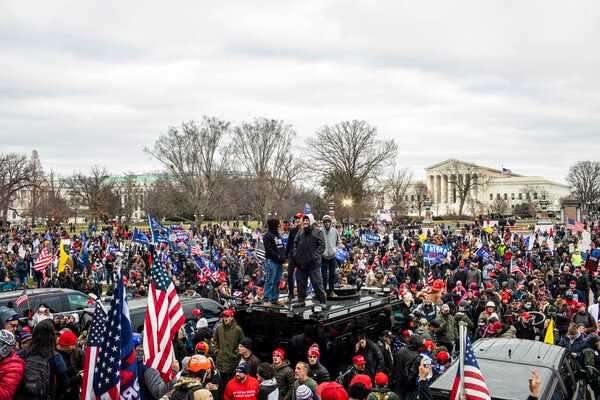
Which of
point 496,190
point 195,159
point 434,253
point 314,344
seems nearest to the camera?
point 314,344

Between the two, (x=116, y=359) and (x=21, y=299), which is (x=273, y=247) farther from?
(x=21, y=299)

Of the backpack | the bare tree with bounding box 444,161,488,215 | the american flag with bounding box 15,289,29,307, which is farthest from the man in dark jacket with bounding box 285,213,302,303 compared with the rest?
the bare tree with bounding box 444,161,488,215

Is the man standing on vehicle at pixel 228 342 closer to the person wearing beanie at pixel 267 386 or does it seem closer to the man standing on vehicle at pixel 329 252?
the person wearing beanie at pixel 267 386

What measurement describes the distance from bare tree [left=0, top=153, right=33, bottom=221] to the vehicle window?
51.6m

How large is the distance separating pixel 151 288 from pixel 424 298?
6246mm

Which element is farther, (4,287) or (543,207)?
(543,207)

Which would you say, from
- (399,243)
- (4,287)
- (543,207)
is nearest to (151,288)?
(4,287)

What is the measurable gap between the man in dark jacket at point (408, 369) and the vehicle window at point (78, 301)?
7.89 m

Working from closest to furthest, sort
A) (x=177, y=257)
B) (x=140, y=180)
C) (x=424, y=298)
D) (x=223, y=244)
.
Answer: (x=424, y=298)
(x=177, y=257)
(x=223, y=244)
(x=140, y=180)

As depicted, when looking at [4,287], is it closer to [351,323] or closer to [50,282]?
[50,282]

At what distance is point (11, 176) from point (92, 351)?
217 ft

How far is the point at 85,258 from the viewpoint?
2417cm

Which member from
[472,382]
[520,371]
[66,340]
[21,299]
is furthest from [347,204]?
[472,382]

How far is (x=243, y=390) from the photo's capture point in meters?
6.00
